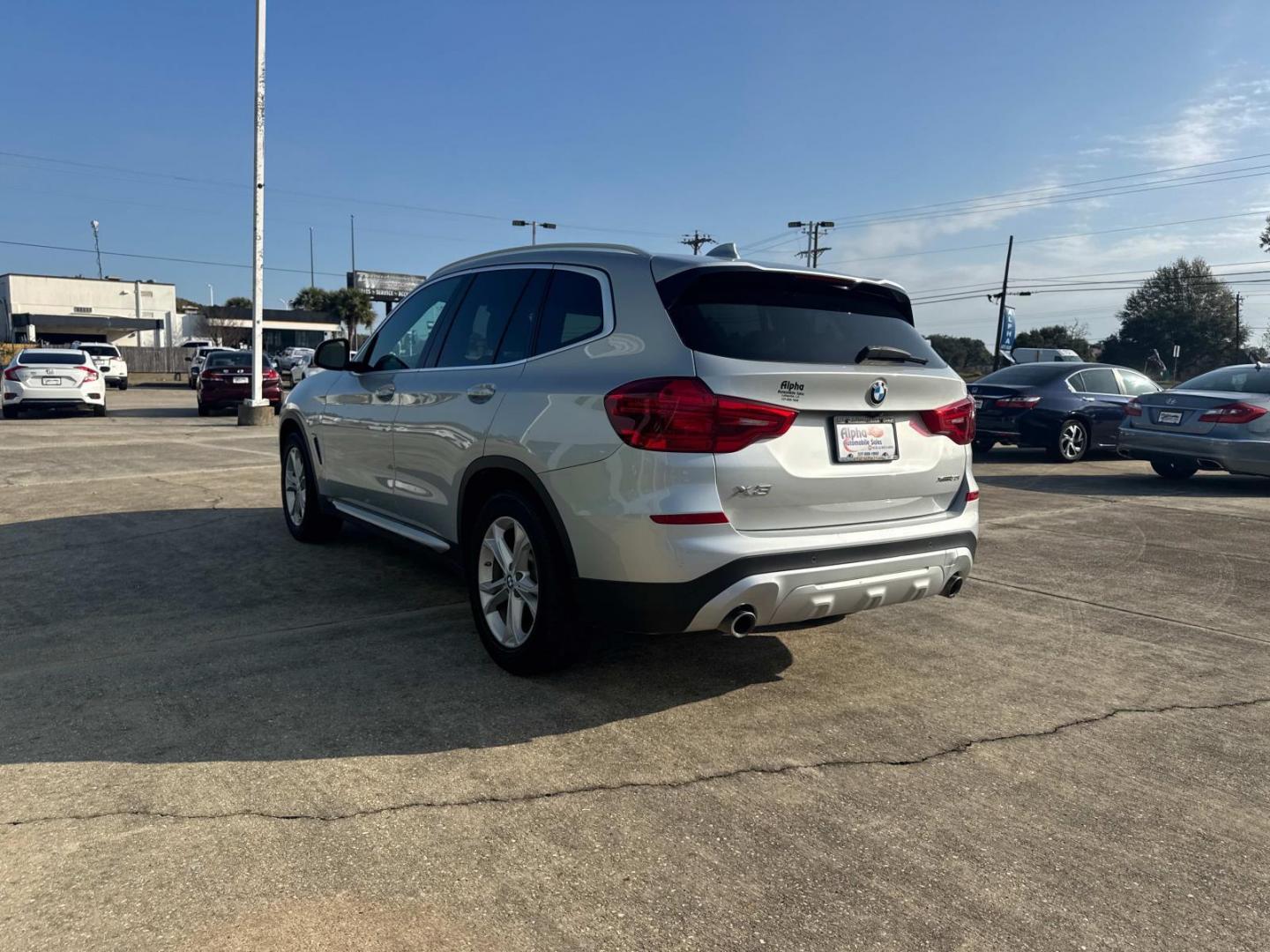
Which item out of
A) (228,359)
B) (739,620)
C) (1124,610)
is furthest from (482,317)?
(228,359)

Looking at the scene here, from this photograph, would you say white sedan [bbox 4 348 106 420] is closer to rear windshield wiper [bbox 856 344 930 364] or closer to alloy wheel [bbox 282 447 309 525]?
alloy wheel [bbox 282 447 309 525]

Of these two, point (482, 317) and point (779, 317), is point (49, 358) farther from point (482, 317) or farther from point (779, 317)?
point (779, 317)

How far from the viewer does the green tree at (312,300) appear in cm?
8762

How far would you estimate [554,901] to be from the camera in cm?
252

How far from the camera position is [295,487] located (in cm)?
699

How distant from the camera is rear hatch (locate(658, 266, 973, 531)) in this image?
348cm

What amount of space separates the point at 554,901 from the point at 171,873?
1062 millimetres

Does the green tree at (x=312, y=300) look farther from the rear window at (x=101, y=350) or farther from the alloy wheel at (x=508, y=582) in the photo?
the alloy wheel at (x=508, y=582)

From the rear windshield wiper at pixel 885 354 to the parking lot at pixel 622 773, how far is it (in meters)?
1.43

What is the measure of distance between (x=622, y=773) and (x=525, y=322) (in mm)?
2085

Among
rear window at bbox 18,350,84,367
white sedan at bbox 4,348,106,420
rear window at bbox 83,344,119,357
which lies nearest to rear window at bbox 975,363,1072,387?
white sedan at bbox 4,348,106,420

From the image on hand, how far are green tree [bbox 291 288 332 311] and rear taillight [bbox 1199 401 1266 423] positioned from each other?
84751mm

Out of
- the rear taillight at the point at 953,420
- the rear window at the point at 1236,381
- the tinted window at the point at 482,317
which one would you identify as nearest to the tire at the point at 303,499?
the tinted window at the point at 482,317

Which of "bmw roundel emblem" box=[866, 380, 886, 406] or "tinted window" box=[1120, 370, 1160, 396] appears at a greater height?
"tinted window" box=[1120, 370, 1160, 396]
